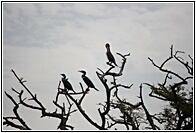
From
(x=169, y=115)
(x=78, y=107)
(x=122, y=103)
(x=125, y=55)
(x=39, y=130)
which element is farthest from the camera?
(x=169, y=115)

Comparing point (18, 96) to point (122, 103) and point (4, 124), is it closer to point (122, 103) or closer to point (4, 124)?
point (4, 124)

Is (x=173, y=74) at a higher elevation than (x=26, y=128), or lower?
higher

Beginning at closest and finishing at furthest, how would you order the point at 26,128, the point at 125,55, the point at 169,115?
the point at 26,128 < the point at 125,55 < the point at 169,115

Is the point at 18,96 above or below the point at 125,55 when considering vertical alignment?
below

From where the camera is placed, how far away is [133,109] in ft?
19.4

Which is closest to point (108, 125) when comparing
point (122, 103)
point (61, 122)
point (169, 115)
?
point (122, 103)

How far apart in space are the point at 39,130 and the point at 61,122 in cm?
57

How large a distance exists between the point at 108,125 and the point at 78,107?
0.87 meters

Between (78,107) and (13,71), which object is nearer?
(13,71)

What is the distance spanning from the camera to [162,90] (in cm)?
574

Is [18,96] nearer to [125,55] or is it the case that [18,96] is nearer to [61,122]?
[61,122]

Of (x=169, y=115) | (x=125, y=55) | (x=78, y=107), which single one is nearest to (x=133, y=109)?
(x=169, y=115)

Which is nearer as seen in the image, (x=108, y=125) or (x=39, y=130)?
(x=39, y=130)

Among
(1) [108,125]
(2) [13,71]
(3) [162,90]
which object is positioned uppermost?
(2) [13,71]
